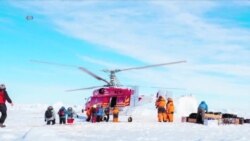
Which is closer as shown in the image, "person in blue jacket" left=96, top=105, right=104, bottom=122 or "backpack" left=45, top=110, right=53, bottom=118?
"backpack" left=45, top=110, right=53, bottom=118

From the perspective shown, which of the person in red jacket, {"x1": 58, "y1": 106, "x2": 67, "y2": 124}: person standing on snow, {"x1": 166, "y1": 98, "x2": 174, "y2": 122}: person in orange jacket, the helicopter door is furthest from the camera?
the helicopter door

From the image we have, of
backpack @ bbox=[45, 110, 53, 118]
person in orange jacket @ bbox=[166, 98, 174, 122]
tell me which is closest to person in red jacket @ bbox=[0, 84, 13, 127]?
backpack @ bbox=[45, 110, 53, 118]

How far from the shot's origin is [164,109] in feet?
93.2

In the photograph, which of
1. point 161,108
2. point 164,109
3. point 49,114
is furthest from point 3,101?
point 164,109

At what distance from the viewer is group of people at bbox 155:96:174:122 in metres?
28.2

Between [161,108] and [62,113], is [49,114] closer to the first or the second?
[62,113]

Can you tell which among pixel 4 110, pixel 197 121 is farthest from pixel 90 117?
pixel 4 110

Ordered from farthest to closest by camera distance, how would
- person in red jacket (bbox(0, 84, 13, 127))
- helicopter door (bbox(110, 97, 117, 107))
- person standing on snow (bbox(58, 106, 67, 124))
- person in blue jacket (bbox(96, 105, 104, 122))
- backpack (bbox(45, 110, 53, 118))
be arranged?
1. helicopter door (bbox(110, 97, 117, 107))
2. person in blue jacket (bbox(96, 105, 104, 122))
3. person standing on snow (bbox(58, 106, 67, 124))
4. backpack (bbox(45, 110, 53, 118))
5. person in red jacket (bbox(0, 84, 13, 127))

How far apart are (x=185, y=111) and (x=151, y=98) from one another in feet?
72.5

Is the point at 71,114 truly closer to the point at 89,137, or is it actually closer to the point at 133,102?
the point at 133,102

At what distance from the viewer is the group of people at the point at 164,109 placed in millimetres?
28234

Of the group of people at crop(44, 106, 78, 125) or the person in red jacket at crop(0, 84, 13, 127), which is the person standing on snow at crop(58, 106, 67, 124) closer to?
the group of people at crop(44, 106, 78, 125)

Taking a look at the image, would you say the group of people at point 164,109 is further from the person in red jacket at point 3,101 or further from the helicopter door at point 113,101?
the person in red jacket at point 3,101

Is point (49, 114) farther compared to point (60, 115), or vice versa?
point (60, 115)
